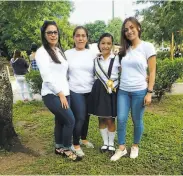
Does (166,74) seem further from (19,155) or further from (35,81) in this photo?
(19,155)

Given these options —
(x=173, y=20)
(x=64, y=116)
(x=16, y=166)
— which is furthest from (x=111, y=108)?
(x=173, y=20)

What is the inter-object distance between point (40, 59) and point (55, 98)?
0.45 metres

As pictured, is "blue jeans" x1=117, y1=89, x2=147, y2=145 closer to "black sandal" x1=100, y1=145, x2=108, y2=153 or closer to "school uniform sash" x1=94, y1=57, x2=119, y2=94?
"school uniform sash" x1=94, y1=57, x2=119, y2=94

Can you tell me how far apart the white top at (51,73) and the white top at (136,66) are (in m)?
0.67

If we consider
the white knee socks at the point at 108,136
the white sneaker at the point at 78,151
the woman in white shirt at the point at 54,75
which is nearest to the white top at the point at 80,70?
the woman in white shirt at the point at 54,75

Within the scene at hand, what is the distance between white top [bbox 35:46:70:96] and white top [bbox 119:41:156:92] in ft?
2.20

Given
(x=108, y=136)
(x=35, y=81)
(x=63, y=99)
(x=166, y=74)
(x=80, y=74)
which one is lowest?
(x=108, y=136)

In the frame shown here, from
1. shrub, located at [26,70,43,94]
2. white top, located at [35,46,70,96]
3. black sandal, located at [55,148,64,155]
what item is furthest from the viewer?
shrub, located at [26,70,43,94]

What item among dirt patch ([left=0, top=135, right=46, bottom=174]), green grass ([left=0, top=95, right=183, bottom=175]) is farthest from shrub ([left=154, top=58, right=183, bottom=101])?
dirt patch ([left=0, top=135, right=46, bottom=174])

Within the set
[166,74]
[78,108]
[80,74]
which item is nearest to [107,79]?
[80,74]

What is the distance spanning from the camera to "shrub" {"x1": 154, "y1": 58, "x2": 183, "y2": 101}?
22.9ft

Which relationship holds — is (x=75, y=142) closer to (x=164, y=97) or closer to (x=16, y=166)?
(x=16, y=166)

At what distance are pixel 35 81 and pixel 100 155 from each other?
149 inches

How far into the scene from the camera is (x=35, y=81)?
7156mm
